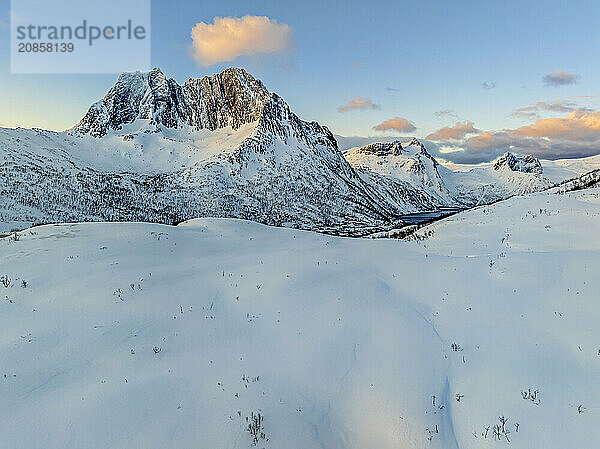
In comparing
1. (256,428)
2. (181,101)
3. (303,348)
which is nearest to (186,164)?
(181,101)

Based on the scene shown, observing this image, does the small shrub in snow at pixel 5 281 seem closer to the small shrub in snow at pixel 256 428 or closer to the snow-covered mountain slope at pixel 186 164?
the small shrub in snow at pixel 256 428

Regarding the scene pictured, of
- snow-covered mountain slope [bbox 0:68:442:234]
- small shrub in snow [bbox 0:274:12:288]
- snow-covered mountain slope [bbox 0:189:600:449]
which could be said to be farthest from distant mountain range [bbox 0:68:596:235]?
snow-covered mountain slope [bbox 0:189:600:449]

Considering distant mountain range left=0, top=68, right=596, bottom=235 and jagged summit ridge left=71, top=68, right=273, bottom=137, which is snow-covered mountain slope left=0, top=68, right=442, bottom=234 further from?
jagged summit ridge left=71, top=68, right=273, bottom=137

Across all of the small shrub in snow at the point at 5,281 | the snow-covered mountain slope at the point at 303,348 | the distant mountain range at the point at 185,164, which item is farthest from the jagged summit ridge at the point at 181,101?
the snow-covered mountain slope at the point at 303,348

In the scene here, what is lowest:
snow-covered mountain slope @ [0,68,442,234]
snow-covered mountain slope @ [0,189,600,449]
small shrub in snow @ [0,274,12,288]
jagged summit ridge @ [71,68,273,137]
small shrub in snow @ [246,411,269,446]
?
small shrub in snow @ [246,411,269,446]

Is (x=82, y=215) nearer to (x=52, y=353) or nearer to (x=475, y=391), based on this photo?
(x=52, y=353)
